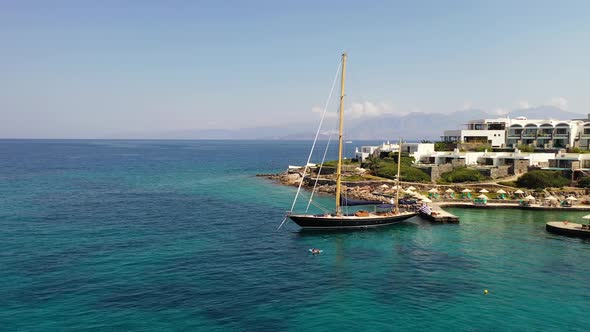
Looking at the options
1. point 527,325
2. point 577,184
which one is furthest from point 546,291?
point 577,184

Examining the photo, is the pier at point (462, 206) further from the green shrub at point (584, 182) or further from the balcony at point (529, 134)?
the balcony at point (529, 134)

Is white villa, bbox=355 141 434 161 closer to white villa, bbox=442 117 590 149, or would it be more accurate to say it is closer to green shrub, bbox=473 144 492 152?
green shrub, bbox=473 144 492 152

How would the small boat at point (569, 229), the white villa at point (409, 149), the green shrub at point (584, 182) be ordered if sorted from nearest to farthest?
the small boat at point (569, 229) → the green shrub at point (584, 182) → the white villa at point (409, 149)

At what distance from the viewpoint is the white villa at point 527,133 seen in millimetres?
118312

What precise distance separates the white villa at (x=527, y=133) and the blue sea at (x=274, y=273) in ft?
200

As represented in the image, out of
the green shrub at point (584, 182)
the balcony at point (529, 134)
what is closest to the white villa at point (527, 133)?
the balcony at point (529, 134)

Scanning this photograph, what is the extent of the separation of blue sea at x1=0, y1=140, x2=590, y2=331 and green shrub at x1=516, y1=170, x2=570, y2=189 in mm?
19013

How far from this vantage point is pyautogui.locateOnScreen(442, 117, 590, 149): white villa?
118312mm

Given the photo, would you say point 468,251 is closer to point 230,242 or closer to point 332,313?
point 332,313

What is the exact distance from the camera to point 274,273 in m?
38.9

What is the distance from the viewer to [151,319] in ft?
94.3

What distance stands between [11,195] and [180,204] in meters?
35.8

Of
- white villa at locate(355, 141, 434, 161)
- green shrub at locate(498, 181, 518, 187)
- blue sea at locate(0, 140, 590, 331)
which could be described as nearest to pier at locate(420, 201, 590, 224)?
blue sea at locate(0, 140, 590, 331)

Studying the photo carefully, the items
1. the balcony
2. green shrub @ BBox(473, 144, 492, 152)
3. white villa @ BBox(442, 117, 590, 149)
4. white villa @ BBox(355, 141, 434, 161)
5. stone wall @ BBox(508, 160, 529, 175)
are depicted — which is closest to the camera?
stone wall @ BBox(508, 160, 529, 175)
